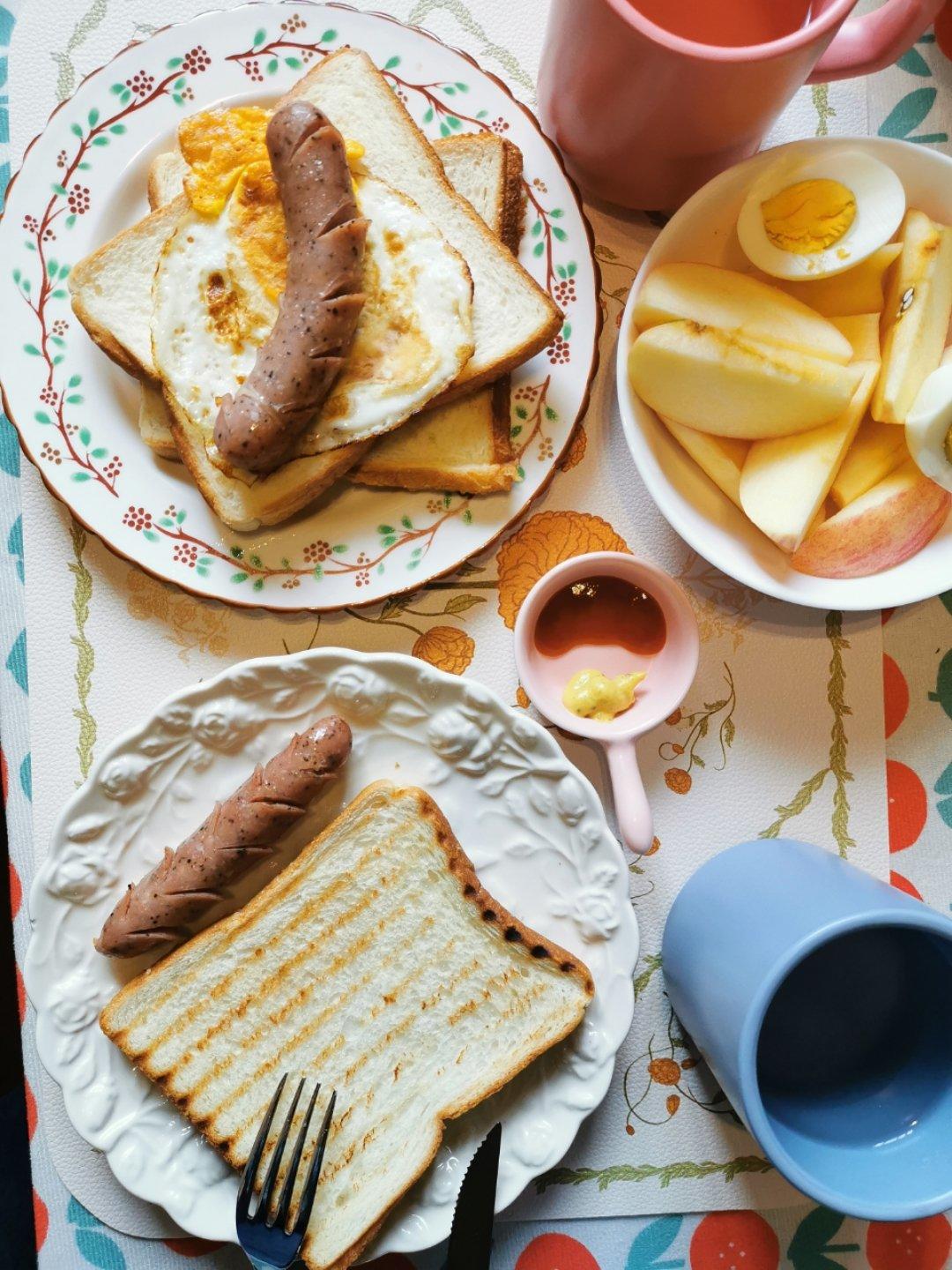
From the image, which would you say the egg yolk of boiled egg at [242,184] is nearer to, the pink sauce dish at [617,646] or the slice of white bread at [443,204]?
the slice of white bread at [443,204]

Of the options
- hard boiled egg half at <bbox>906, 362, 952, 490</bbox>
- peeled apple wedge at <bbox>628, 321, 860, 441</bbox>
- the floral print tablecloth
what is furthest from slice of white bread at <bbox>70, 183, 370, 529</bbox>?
hard boiled egg half at <bbox>906, 362, 952, 490</bbox>

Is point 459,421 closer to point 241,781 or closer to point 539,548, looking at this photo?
point 539,548

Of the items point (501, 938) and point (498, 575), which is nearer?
point (501, 938)

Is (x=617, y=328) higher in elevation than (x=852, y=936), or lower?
higher

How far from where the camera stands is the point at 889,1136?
4.33 ft

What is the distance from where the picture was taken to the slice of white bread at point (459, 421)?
4.80 ft

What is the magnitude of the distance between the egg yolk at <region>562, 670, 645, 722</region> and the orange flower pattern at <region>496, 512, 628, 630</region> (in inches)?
6.2

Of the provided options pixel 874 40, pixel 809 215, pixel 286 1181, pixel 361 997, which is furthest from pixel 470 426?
pixel 286 1181

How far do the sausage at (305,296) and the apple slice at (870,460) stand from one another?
722 mm

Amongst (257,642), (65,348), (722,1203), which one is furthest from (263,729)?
(722,1203)

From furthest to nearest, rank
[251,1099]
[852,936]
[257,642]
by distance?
[257,642], [251,1099], [852,936]

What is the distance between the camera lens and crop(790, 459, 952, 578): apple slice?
4.59ft

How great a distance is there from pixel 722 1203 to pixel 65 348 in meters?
1.64

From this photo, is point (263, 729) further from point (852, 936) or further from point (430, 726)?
point (852, 936)
